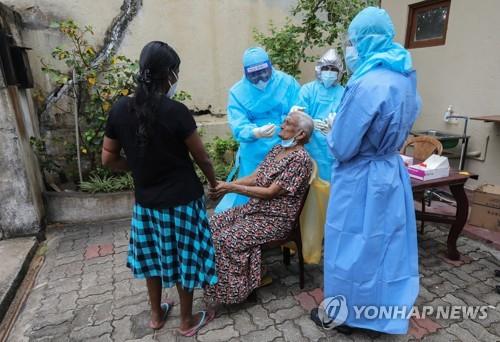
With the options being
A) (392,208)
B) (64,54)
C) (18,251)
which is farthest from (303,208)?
(64,54)

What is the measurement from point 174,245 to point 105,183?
2267 millimetres

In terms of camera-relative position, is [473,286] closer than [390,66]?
No

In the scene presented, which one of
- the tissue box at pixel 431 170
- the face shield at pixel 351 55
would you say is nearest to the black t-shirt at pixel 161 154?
the face shield at pixel 351 55

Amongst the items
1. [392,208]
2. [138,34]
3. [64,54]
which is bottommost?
[392,208]

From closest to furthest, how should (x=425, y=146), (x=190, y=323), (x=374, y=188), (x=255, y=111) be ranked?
(x=374, y=188)
(x=190, y=323)
(x=255, y=111)
(x=425, y=146)

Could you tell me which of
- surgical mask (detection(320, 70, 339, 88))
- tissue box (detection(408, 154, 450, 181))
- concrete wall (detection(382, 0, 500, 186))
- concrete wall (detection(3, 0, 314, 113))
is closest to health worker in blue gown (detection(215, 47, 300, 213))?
surgical mask (detection(320, 70, 339, 88))

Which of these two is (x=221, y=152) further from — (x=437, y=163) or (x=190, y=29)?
(x=437, y=163)

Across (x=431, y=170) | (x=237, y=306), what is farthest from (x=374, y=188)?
(x=237, y=306)

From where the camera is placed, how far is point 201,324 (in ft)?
6.76

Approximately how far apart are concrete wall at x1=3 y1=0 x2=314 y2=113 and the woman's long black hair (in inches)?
115

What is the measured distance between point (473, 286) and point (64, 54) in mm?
4260

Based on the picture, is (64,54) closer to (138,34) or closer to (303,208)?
(138,34)

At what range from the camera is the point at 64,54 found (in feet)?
11.0

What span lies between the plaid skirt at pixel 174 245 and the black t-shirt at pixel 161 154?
0.07 metres
